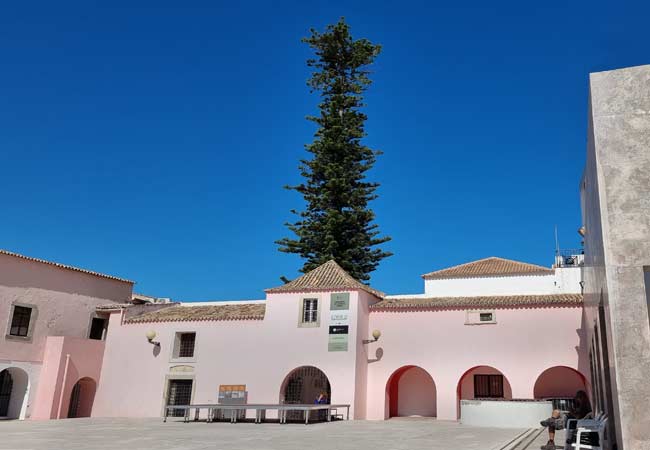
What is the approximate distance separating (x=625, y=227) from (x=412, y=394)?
47.8 feet

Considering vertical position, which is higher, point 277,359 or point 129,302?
point 129,302

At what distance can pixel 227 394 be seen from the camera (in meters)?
18.3

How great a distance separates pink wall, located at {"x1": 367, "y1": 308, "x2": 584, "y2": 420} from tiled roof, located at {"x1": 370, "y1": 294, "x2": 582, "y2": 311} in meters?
0.20

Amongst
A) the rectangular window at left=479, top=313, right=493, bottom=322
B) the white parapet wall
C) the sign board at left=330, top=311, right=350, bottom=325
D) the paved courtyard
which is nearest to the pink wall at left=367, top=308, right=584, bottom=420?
the rectangular window at left=479, top=313, right=493, bottom=322

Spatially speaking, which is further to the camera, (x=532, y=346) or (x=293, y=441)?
(x=532, y=346)

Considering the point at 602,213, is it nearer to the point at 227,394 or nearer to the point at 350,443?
the point at 350,443

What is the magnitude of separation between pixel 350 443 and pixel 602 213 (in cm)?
604

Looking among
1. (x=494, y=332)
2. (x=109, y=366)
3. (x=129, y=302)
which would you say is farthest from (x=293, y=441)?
(x=129, y=302)

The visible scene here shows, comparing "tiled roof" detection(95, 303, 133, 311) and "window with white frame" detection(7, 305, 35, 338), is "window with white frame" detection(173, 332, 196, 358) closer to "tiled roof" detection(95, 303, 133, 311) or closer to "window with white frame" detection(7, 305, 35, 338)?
"tiled roof" detection(95, 303, 133, 311)

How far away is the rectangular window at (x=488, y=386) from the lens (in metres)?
19.0

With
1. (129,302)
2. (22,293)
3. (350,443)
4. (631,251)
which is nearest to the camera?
(631,251)

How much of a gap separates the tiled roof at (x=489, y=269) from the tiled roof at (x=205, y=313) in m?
9.06

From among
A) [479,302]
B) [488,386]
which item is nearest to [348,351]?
[479,302]

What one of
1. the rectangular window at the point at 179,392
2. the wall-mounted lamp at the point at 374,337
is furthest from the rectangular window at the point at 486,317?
the rectangular window at the point at 179,392
